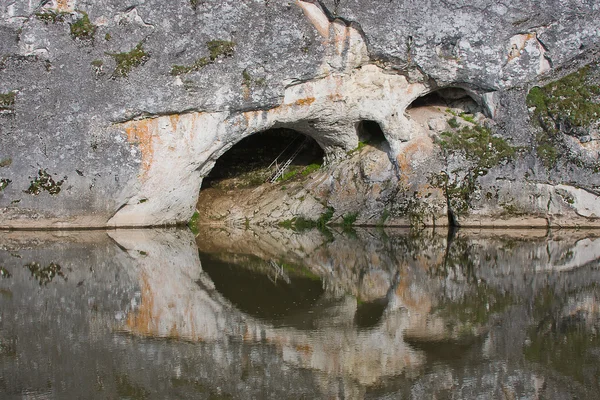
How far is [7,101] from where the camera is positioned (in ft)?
56.6

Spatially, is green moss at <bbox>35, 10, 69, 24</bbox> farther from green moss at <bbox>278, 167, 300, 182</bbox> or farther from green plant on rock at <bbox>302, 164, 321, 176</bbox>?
green plant on rock at <bbox>302, 164, 321, 176</bbox>

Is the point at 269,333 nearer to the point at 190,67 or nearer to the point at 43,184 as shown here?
the point at 190,67

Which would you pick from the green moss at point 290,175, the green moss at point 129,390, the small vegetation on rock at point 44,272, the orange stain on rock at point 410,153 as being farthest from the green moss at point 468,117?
the green moss at point 129,390

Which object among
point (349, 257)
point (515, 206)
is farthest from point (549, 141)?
point (349, 257)

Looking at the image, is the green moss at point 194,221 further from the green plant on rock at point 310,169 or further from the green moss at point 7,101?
the green moss at point 7,101

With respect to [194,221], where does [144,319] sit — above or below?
below

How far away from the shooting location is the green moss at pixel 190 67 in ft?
57.8

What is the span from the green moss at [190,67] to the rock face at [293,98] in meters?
0.05

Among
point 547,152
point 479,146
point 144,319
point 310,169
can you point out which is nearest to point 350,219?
point 310,169

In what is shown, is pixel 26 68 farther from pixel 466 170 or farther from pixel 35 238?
pixel 466 170

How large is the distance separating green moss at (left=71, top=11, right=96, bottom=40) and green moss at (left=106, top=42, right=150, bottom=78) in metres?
0.68

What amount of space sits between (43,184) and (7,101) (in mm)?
2048

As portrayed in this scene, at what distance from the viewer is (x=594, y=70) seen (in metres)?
19.3

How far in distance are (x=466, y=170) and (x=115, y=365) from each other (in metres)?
13.8
